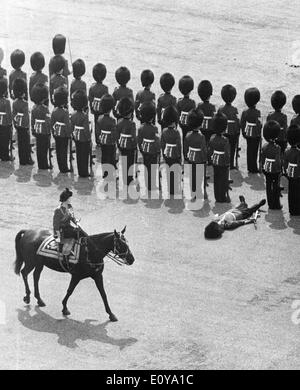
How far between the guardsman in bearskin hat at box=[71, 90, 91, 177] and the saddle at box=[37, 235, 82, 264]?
18.6 feet

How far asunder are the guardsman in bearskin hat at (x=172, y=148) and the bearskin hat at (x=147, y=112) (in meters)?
0.23

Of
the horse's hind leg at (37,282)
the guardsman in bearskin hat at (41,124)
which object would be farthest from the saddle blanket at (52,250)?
the guardsman in bearskin hat at (41,124)

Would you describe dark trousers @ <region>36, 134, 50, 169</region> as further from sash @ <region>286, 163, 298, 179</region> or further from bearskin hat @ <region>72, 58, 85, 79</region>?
sash @ <region>286, 163, 298, 179</region>

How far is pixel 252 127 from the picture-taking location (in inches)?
1130

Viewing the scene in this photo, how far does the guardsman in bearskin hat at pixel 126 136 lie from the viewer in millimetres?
27812

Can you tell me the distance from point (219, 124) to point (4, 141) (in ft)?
14.2

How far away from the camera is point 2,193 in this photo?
27.9 m

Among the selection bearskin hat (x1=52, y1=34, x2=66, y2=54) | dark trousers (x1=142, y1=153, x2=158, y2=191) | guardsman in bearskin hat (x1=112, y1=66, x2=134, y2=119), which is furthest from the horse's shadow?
bearskin hat (x1=52, y1=34, x2=66, y2=54)

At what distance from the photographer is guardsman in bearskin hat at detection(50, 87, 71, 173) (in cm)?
2833

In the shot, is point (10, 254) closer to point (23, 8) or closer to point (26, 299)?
point (26, 299)

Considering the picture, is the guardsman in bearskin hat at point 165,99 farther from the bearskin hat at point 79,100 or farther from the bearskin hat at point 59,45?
the bearskin hat at point 59,45

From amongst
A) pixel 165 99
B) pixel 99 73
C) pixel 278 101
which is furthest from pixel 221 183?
pixel 99 73
